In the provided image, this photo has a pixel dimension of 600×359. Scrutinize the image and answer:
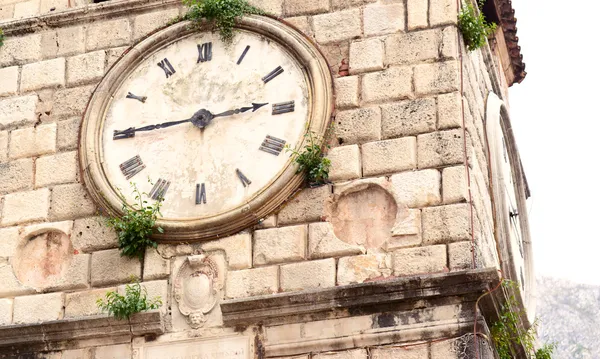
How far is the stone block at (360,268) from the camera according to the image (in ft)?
29.0

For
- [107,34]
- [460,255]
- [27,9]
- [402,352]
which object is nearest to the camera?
[402,352]

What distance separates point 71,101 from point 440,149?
3.24 metres

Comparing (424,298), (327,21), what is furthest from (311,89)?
(424,298)

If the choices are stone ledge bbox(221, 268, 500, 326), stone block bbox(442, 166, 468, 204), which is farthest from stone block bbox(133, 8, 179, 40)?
stone block bbox(442, 166, 468, 204)

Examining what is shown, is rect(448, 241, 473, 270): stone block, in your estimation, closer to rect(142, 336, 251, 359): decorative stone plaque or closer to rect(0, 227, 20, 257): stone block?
rect(142, 336, 251, 359): decorative stone plaque

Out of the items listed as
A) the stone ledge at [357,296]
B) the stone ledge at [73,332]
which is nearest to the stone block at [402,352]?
the stone ledge at [357,296]

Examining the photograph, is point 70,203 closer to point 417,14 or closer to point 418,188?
point 418,188

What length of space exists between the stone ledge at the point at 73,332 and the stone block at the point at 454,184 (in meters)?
2.28

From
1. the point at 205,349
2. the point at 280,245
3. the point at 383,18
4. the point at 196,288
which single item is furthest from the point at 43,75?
the point at 205,349

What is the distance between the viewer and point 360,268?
8891 mm

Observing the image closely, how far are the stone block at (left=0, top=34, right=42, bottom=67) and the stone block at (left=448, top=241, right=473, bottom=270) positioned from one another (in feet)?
13.8

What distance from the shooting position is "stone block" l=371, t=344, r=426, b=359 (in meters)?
8.43

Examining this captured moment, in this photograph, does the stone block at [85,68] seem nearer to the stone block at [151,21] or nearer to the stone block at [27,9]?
the stone block at [151,21]

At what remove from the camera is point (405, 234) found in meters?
8.95
